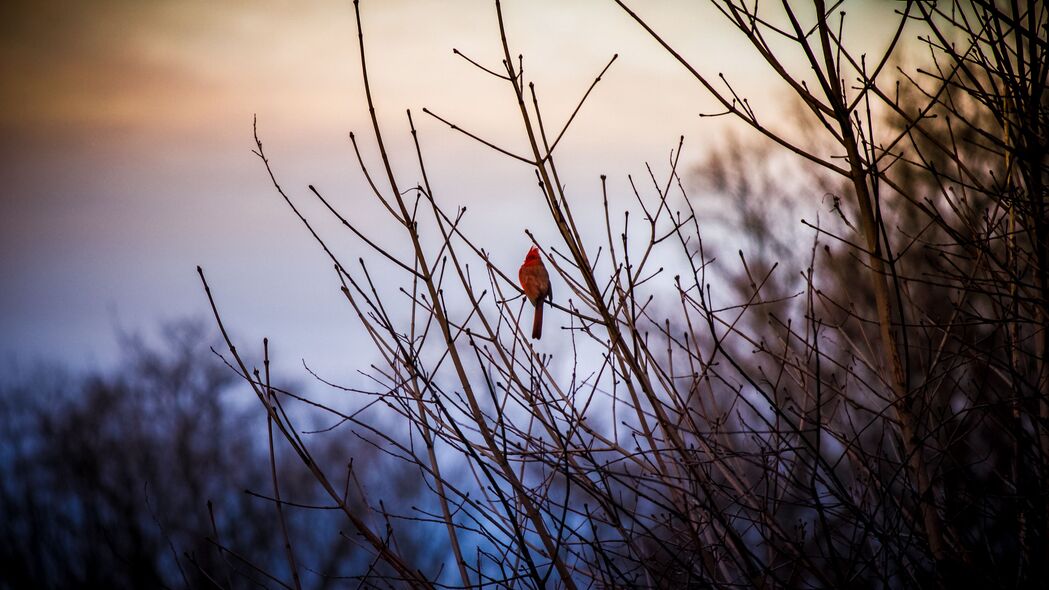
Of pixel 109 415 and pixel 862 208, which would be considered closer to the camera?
pixel 862 208

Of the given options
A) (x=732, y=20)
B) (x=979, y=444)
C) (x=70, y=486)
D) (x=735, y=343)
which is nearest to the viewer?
(x=732, y=20)

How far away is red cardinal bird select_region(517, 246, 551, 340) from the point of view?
3728mm

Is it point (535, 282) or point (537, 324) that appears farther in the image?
point (537, 324)

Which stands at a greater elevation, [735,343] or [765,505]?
[735,343]

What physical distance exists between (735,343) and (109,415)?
12879 millimetres

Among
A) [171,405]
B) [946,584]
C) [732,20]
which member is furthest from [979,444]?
[171,405]

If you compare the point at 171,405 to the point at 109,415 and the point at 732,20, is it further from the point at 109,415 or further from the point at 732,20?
the point at 732,20

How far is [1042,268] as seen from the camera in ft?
6.42

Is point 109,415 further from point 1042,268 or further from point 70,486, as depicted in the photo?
point 1042,268

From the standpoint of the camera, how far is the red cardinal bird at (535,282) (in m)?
3.73

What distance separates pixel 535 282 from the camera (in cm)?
384

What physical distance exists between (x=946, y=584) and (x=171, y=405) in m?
17.2

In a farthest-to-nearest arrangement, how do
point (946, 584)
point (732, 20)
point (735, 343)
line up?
point (735, 343) → point (732, 20) → point (946, 584)

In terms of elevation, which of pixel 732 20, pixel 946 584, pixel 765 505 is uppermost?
pixel 732 20
